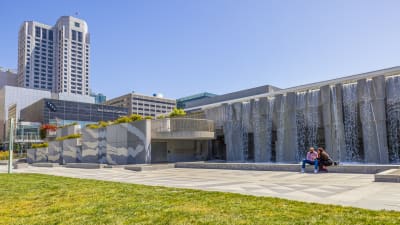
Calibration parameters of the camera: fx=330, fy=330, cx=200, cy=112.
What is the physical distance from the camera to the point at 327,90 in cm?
2289

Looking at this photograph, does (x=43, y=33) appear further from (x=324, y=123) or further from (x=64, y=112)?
(x=324, y=123)

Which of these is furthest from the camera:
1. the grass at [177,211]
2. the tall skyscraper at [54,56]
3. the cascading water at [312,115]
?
the tall skyscraper at [54,56]

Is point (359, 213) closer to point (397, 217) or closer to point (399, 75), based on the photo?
point (397, 217)

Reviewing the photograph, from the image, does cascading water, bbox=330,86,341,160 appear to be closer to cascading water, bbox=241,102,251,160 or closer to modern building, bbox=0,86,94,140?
cascading water, bbox=241,102,251,160

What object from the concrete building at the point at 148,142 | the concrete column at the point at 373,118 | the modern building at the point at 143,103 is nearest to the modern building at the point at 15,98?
the modern building at the point at 143,103

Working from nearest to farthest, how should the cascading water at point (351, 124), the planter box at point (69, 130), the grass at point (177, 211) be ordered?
the grass at point (177, 211), the cascading water at point (351, 124), the planter box at point (69, 130)

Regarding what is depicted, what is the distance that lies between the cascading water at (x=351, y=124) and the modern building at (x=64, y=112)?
7847cm

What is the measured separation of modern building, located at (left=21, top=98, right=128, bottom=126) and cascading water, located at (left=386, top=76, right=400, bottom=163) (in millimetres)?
80802

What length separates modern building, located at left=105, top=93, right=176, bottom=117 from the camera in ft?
422

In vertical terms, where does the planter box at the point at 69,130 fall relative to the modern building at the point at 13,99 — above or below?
below

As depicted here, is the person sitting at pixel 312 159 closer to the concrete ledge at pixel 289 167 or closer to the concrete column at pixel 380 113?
the concrete ledge at pixel 289 167

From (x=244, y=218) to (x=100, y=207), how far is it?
3.46 metres

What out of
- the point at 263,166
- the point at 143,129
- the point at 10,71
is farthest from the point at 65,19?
the point at 263,166

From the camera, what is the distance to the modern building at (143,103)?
422 feet
